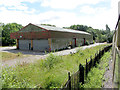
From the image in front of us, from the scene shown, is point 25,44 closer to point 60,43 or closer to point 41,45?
point 41,45

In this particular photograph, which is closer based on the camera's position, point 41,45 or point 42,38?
point 42,38

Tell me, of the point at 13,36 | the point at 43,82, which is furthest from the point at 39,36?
the point at 43,82

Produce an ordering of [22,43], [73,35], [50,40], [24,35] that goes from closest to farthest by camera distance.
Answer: [50,40]
[24,35]
[22,43]
[73,35]

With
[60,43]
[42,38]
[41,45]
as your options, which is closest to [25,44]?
[41,45]

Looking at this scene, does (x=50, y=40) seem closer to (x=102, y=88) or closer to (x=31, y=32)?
(x=31, y=32)

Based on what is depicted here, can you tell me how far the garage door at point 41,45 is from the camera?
19.1 meters

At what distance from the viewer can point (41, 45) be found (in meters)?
19.7

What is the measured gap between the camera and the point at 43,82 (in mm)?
4855

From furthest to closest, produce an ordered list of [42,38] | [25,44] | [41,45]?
1. [25,44]
2. [41,45]
3. [42,38]

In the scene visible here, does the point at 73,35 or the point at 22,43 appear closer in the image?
the point at 22,43

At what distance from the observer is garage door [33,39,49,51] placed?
19062 millimetres

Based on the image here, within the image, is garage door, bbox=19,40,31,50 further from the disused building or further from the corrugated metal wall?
the corrugated metal wall

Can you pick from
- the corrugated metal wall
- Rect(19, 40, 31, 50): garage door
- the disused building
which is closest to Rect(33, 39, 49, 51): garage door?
the disused building

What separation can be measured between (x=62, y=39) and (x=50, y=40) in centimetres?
467
